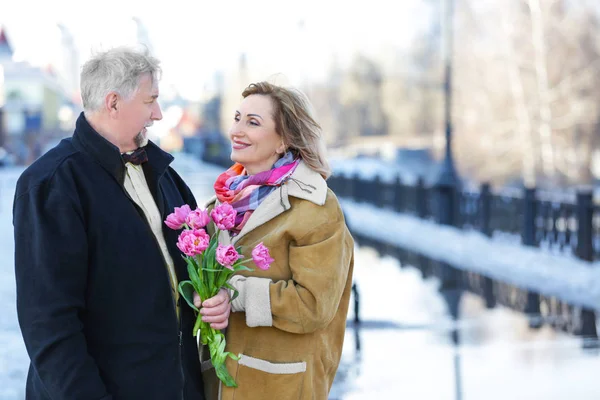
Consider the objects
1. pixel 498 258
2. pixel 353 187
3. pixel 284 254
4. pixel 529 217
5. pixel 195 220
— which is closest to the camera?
pixel 195 220

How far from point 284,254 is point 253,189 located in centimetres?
27

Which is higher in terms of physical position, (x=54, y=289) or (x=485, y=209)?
(x=54, y=289)

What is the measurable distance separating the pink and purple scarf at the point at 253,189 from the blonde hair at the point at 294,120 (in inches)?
2.2

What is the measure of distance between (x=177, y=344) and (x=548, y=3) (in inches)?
1284

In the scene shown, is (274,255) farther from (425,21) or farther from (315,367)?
(425,21)

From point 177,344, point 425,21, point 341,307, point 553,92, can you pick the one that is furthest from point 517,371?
point 425,21

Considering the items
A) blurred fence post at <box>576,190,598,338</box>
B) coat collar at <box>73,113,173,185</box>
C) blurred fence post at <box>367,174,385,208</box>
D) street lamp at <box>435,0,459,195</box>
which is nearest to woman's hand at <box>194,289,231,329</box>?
coat collar at <box>73,113,173,185</box>

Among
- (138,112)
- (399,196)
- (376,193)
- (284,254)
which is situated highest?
(138,112)

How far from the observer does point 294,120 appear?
10.3ft

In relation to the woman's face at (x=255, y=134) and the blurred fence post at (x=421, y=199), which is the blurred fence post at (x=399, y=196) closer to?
the blurred fence post at (x=421, y=199)

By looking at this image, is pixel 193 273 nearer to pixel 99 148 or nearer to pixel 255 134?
pixel 99 148

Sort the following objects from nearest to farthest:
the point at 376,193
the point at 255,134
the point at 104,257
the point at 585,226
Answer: the point at 104,257
the point at 255,134
the point at 585,226
the point at 376,193

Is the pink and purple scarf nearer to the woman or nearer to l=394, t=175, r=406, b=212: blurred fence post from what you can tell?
the woman

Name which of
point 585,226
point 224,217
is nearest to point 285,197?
point 224,217
